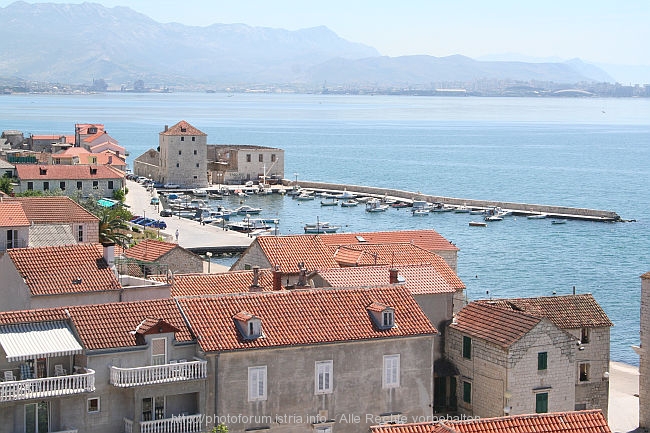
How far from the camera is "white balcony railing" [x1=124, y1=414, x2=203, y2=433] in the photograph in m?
20.0

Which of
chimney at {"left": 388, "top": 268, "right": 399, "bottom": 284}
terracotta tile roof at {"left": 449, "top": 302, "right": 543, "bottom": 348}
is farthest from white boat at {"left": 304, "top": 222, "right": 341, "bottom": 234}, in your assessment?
chimney at {"left": 388, "top": 268, "right": 399, "bottom": 284}

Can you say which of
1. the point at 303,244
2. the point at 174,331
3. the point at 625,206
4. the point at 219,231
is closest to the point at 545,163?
the point at 625,206

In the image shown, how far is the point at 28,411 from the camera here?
19.4 metres

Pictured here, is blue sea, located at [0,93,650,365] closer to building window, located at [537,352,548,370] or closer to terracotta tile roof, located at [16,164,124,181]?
terracotta tile roof, located at [16,164,124,181]

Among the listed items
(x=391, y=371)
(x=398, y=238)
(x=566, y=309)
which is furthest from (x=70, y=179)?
(x=391, y=371)

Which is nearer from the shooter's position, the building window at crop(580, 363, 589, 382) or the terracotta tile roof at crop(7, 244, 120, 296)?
the terracotta tile roof at crop(7, 244, 120, 296)

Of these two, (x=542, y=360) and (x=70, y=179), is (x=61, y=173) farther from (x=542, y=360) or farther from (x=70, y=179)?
(x=542, y=360)

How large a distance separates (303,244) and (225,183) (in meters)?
90.5

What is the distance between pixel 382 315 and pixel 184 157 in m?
94.5

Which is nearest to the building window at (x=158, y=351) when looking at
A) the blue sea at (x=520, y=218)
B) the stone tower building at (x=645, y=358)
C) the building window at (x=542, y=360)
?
the building window at (x=542, y=360)

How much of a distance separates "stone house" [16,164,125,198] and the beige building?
54184 millimetres

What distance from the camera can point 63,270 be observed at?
79.8 ft

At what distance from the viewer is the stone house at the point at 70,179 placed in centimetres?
7751

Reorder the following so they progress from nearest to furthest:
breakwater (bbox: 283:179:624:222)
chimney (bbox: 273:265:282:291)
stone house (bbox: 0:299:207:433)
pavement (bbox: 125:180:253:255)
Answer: stone house (bbox: 0:299:207:433)
chimney (bbox: 273:265:282:291)
pavement (bbox: 125:180:253:255)
breakwater (bbox: 283:179:624:222)
